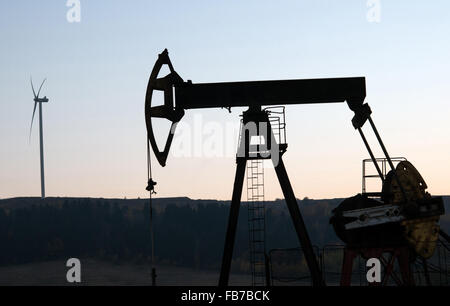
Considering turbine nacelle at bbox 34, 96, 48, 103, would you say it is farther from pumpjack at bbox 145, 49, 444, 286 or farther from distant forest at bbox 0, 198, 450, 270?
pumpjack at bbox 145, 49, 444, 286

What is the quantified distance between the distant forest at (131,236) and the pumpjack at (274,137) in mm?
39301

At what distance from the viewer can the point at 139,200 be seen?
9594cm

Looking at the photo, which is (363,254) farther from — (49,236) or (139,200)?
(139,200)

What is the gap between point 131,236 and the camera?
61281 mm

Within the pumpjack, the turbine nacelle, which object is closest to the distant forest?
the turbine nacelle

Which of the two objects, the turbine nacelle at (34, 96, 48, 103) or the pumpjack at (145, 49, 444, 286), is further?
the turbine nacelle at (34, 96, 48, 103)

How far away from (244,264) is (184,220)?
11.3m

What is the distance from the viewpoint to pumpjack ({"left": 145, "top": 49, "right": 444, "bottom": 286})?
14742mm

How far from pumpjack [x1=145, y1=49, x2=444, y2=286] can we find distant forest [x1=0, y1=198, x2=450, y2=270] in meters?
39.3

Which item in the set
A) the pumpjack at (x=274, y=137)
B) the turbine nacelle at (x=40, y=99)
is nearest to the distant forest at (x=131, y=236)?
the turbine nacelle at (x=40, y=99)

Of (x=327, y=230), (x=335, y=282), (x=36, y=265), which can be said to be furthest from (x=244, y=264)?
(x=36, y=265)

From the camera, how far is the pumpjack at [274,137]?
580 inches

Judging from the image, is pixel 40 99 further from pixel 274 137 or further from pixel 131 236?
pixel 274 137
